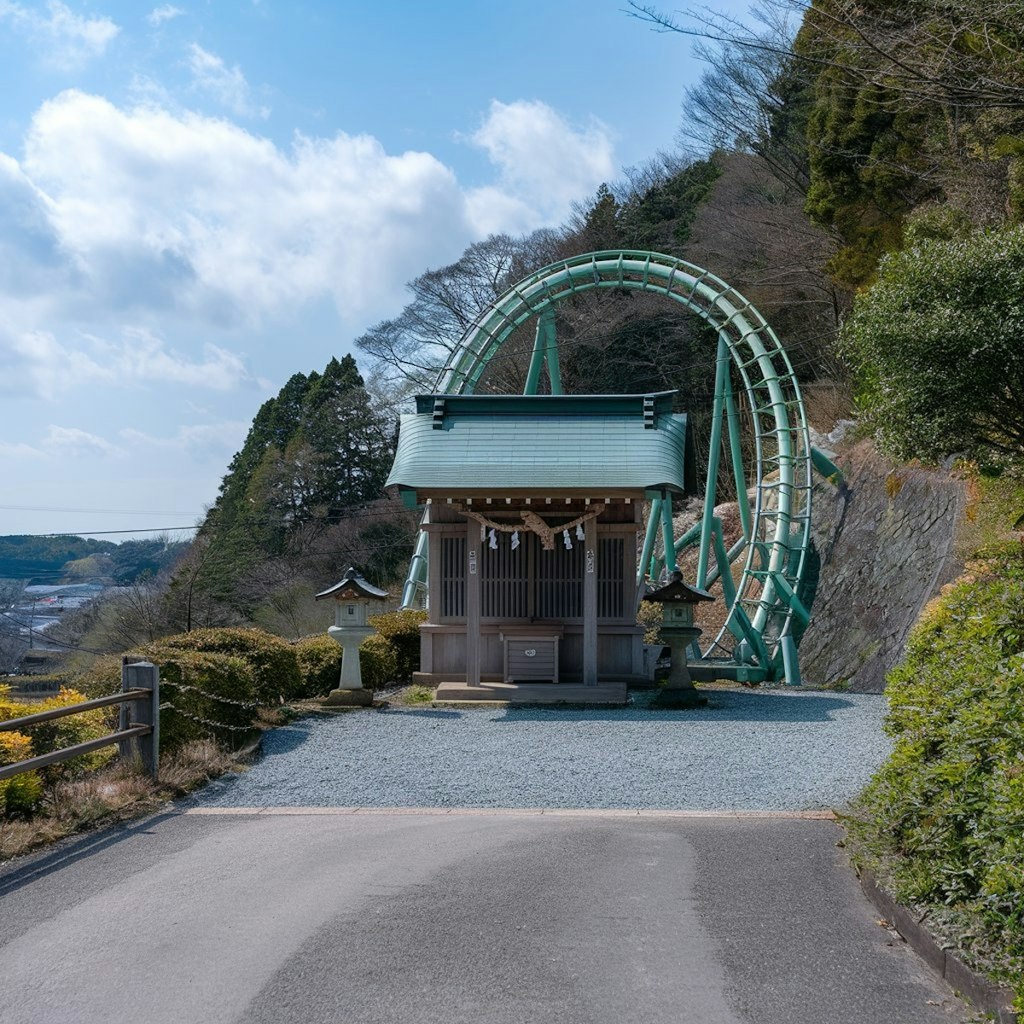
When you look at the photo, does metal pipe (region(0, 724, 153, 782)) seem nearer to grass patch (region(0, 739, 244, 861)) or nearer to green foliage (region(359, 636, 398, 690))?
grass patch (region(0, 739, 244, 861))

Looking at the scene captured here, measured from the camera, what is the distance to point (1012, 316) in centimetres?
1317

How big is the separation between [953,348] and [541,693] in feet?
21.7

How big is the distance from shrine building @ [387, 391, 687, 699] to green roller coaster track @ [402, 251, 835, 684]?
2990 mm

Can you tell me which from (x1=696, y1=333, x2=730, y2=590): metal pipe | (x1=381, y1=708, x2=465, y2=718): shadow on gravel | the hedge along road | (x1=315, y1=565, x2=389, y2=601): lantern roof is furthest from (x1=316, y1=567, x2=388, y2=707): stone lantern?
(x1=696, y1=333, x2=730, y2=590): metal pipe

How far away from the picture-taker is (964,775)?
15.7ft

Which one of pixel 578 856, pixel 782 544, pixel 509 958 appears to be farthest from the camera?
pixel 782 544

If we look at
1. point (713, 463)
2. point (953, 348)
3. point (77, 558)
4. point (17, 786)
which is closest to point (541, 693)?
point (953, 348)

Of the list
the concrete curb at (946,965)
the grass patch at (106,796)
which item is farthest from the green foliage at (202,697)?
the concrete curb at (946,965)

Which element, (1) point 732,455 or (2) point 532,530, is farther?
(1) point 732,455

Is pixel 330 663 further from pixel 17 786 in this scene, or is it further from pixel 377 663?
pixel 17 786

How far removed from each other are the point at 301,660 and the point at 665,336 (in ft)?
78.3

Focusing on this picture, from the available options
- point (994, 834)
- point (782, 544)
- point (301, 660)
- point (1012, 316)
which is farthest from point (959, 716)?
point (782, 544)

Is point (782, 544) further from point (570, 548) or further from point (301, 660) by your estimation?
point (301, 660)

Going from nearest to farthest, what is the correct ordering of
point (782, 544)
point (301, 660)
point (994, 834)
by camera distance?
1. point (994, 834)
2. point (301, 660)
3. point (782, 544)
